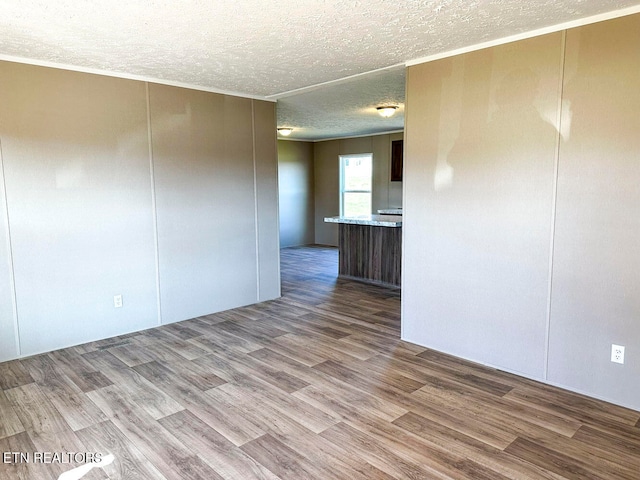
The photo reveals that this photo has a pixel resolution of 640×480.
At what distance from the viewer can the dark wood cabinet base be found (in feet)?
18.8

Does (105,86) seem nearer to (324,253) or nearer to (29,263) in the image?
(29,263)

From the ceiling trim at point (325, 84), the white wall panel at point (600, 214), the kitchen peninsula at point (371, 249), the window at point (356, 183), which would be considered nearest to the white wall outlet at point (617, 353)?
the white wall panel at point (600, 214)

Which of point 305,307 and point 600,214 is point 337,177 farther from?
point 600,214


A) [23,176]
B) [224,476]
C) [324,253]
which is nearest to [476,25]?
[224,476]

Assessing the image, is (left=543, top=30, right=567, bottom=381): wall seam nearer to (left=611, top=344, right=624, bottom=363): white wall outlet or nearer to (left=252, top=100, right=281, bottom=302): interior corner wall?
(left=611, top=344, right=624, bottom=363): white wall outlet

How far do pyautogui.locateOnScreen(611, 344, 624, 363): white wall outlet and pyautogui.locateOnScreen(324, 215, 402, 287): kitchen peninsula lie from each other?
3067 mm

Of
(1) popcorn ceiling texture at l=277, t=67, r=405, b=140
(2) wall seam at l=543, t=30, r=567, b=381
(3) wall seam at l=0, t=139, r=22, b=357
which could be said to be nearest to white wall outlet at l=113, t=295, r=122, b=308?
(3) wall seam at l=0, t=139, r=22, b=357

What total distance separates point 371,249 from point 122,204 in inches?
132

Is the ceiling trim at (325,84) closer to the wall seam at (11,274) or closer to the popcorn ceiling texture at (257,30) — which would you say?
the popcorn ceiling texture at (257,30)

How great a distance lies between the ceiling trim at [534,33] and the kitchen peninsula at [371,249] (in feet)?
8.13

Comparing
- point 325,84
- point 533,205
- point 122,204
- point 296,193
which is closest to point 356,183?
point 296,193

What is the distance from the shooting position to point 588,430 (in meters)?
2.36

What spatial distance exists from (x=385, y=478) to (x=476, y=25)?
263cm

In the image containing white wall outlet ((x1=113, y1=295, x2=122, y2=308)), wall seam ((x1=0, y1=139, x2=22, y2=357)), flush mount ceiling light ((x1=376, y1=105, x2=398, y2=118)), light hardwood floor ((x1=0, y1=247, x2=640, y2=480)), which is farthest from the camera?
flush mount ceiling light ((x1=376, y1=105, x2=398, y2=118))
